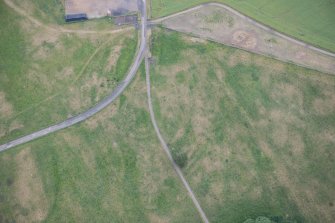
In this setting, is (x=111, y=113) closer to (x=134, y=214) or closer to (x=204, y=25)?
(x=134, y=214)

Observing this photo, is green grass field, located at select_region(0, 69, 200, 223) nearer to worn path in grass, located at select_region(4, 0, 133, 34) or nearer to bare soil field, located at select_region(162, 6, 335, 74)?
worn path in grass, located at select_region(4, 0, 133, 34)

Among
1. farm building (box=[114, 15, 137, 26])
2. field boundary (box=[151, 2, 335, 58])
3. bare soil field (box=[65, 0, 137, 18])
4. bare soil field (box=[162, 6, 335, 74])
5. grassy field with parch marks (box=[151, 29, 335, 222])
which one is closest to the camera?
grassy field with parch marks (box=[151, 29, 335, 222])

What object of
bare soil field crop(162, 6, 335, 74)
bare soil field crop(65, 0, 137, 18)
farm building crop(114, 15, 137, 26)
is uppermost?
bare soil field crop(65, 0, 137, 18)

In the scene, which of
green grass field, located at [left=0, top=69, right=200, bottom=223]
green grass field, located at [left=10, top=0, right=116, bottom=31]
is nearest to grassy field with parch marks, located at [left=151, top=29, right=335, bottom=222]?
green grass field, located at [left=0, top=69, right=200, bottom=223]

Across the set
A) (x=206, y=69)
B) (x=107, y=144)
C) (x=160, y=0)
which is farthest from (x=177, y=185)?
(x=160, y=0)

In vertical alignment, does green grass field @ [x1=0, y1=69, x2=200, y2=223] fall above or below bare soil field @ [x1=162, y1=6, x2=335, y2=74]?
below

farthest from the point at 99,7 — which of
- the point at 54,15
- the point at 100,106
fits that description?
the point at 100,106

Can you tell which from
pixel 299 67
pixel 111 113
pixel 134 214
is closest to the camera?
pixel 134 214
